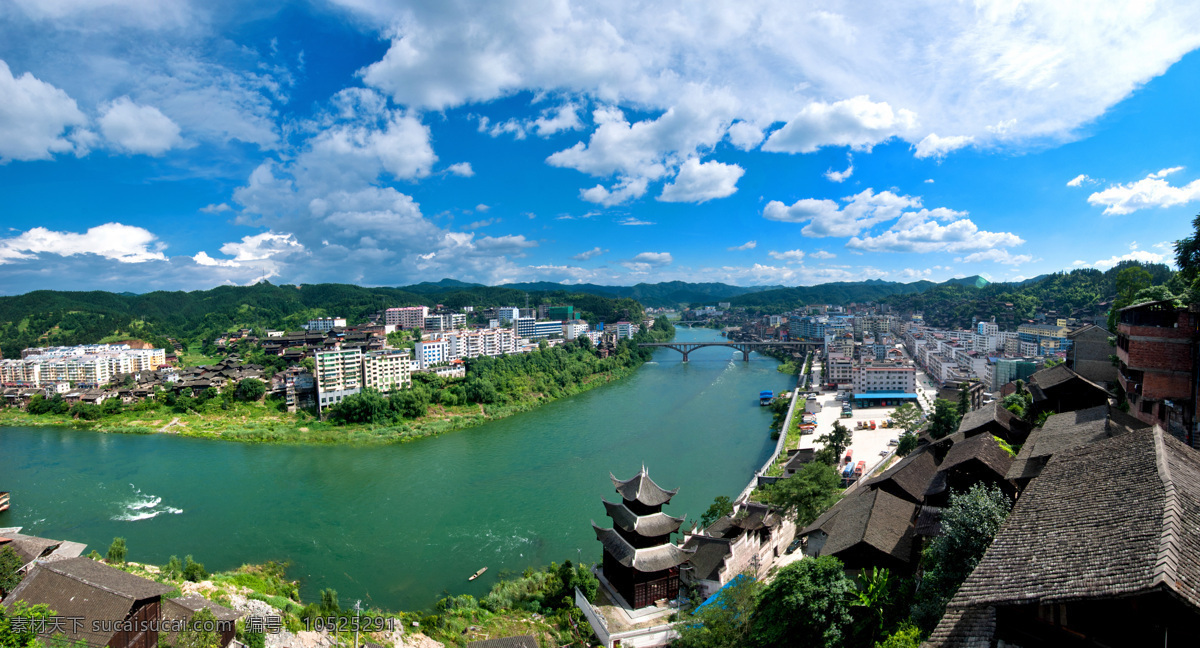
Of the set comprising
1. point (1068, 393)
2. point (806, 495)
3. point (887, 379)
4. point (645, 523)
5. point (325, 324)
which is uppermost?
point (325, 324)

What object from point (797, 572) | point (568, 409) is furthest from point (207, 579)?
point (568, 409)

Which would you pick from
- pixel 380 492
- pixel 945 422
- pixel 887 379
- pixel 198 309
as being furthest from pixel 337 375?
pixel 198 309

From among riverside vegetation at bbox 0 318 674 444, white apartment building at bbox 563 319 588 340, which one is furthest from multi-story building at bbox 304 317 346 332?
riverside vegetation at bbox 0 318 674 444

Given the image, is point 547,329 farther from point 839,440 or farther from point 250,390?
point 839,440

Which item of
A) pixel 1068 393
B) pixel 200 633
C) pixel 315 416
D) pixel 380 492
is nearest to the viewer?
pixel 200 633

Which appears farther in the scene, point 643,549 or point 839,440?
point 839,440
